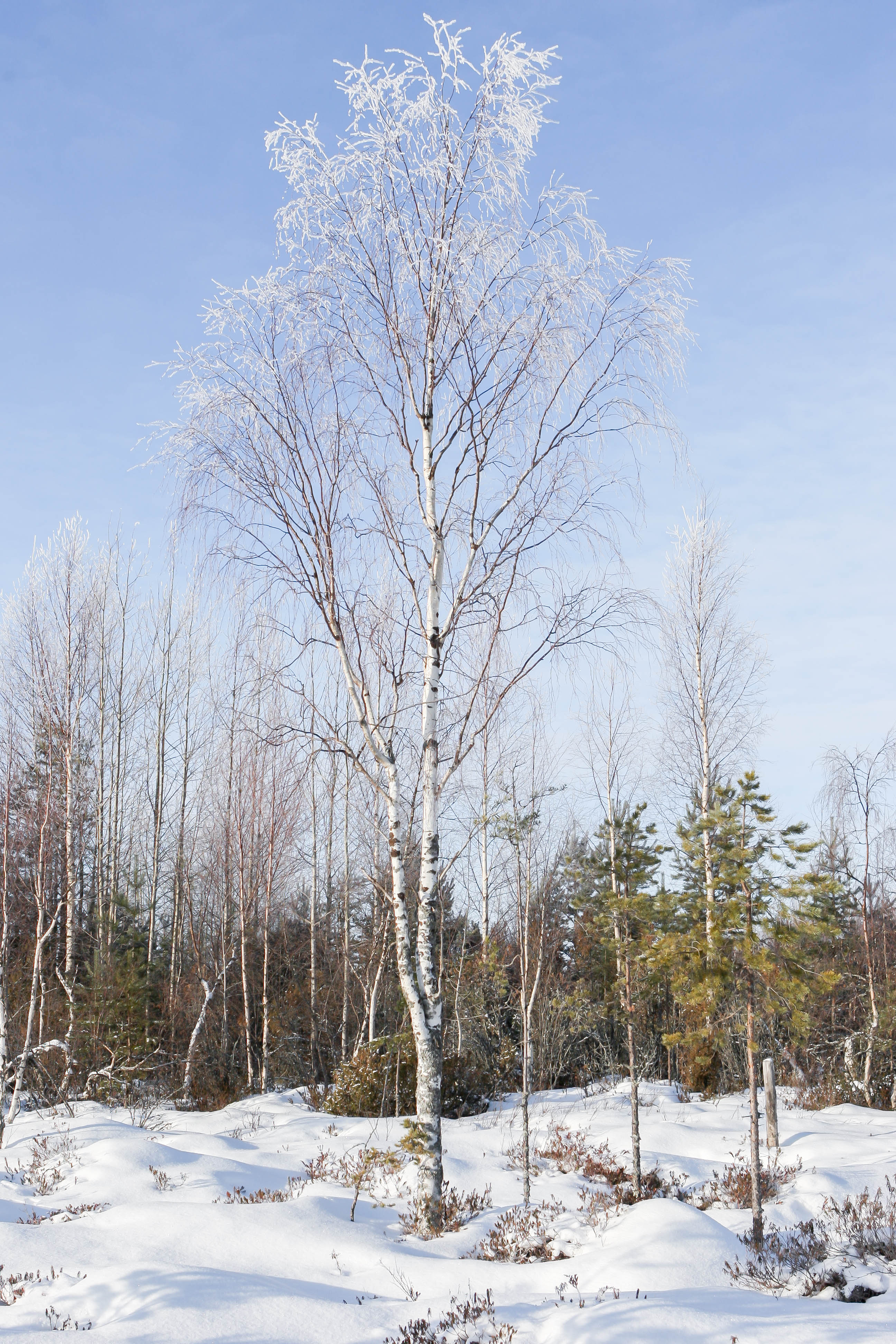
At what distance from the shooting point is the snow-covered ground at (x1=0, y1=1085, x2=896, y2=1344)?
4801 millimetres

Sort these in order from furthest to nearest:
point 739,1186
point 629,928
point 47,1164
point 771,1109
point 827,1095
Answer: point 827,1095
point 629,928
point 771,1109
point 739,1186
point 47,1164

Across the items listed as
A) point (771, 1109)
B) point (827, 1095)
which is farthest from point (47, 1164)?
point (827, 1095)

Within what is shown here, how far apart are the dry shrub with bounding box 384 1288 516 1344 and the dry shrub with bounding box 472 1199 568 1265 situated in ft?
4.17

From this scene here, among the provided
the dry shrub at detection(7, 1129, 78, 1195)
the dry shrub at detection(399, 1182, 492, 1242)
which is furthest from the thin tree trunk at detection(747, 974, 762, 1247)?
the dry shrub at detection(7, 1129, 78, 1195)

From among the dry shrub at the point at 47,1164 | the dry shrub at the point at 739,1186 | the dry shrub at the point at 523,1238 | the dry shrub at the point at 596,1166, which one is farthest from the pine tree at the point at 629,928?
the dry shrub at the point at 47,1164

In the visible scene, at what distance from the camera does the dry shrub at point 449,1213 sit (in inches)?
284

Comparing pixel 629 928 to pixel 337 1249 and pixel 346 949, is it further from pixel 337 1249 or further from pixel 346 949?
pixel 337 1249

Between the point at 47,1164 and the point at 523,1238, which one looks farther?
the point at 47,1164

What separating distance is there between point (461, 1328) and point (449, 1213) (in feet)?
9.89

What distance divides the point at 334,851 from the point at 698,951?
1276cm

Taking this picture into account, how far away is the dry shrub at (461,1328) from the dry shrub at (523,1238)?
1.27 m

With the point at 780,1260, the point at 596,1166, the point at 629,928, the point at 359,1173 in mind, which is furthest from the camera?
the point at 629,928

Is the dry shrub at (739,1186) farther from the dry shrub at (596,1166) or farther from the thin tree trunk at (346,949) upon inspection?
the thin tree trunk at (346,949)

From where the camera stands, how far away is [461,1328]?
5.01m
